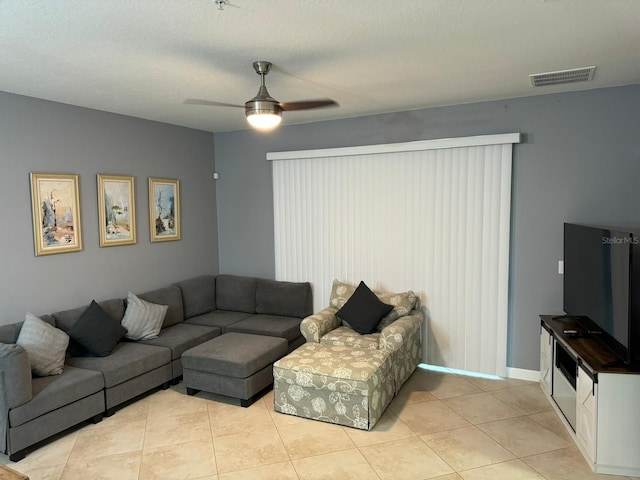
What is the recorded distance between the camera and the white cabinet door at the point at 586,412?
2.79 metres

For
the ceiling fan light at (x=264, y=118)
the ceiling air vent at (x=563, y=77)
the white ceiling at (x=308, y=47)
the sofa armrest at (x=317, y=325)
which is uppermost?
the ceiling air vent at (x=563, y=77)

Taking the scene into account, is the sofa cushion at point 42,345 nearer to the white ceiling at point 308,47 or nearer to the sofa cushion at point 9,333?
the sofa cushion at point 9,333

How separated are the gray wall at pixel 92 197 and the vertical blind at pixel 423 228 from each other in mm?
1180

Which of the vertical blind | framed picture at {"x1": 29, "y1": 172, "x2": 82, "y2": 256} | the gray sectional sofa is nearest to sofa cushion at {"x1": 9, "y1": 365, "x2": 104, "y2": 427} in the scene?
the gray sectional sofa

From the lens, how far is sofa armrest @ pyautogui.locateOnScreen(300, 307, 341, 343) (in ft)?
13.8

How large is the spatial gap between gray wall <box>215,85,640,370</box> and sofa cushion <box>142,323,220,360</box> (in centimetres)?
262

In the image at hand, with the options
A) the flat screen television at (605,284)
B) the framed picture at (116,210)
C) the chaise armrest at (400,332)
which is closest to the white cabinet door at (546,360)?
the flat screen television at (605,284)

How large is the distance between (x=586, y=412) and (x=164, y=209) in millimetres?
4507

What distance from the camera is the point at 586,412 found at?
9.54 ft

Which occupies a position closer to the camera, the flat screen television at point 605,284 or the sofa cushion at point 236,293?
the flat screen television at point 605,284

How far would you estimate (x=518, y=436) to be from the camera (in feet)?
10.7

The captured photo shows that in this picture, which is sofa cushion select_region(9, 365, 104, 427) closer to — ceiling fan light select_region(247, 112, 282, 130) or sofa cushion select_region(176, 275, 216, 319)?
sofa cushion select_region(176, 275, 216, 319)

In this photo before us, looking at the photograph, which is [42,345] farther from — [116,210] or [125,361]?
[116,210]

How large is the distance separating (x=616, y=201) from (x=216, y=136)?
15.1ft
